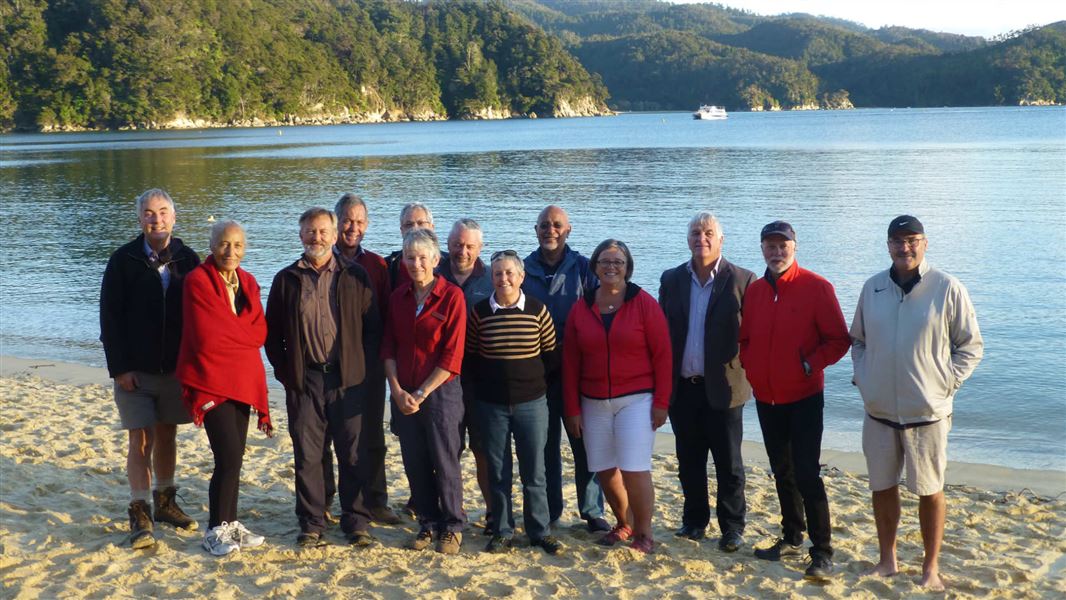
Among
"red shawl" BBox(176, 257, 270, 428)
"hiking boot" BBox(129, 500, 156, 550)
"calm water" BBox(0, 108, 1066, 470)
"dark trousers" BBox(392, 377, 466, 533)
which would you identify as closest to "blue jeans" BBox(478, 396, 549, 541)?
"dark trousers" BBox(392, 377, 466, 533)

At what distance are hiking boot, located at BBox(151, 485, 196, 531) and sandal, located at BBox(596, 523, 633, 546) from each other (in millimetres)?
2411

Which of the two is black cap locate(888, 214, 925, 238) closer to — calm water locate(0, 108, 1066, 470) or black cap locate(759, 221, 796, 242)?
black cap locate(759, 221, 796, 242)

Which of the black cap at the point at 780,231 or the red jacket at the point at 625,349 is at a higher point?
the black cap at the point at 780,231

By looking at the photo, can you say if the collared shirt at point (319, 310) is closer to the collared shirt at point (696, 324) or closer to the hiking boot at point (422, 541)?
the hiking boot at point (422, 541)

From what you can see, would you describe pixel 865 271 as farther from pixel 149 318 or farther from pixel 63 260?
pixel 63 260

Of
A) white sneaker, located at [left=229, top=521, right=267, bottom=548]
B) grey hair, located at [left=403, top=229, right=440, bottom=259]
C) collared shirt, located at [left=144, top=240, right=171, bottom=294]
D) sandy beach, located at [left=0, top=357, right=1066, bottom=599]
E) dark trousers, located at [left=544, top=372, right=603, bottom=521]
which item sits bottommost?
sandy beach, located at [left=0, top=357, right=1066, bottom=599]

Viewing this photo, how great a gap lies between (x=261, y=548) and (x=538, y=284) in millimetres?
2149

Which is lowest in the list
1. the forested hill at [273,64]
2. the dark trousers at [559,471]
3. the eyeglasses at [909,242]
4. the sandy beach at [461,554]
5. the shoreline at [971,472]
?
the shoreline at [971,472]

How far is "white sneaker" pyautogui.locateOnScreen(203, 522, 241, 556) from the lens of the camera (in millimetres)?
5211

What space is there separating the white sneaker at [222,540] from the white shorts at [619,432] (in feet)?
6.59

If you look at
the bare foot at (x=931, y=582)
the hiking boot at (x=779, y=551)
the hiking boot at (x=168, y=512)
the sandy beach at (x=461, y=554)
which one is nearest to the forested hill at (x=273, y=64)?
the sandy beach at (x=461, y=554)

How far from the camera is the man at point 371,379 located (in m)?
5.47

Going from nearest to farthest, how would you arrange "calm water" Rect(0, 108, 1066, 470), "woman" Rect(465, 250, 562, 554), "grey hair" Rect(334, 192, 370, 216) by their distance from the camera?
1. "woman" Rect(465, 250, 562, 554)
2. "grey hair" Rect(334, 192, 370, 216)
3. "calm water" Rect(0, 108, 1066, 470)

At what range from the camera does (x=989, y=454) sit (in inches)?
348
